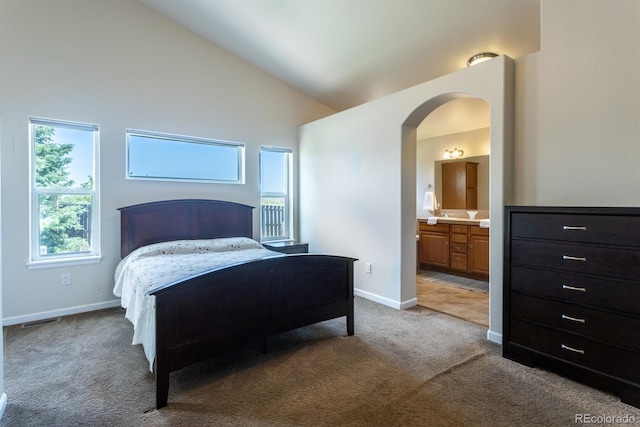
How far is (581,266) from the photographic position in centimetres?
209

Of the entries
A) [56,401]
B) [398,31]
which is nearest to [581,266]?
[398,31]

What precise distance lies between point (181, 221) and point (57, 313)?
1.57 m

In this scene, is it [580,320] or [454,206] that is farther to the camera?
[454,206]

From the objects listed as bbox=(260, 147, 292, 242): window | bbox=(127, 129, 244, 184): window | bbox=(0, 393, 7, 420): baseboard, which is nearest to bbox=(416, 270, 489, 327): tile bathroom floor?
bbox=(260, 147, 292, 242): window

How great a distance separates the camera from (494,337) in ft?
8.97

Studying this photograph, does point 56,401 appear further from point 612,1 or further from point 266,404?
point 612,1

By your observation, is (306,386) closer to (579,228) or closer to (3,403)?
(3,403)

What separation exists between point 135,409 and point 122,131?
307 centimetres

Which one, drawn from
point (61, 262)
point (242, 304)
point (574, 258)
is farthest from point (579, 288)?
point (61, 262)

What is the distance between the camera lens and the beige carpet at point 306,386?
181 centimetres

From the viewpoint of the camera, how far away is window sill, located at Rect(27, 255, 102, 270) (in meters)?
3.29

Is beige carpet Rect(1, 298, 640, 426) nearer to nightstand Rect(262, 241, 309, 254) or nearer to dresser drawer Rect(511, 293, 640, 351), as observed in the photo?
dresser drawer Rect(511, 293, 640, 351)

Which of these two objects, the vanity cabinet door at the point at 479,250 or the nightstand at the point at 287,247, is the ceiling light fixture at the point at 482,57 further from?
the nightstand at the point at 287,247

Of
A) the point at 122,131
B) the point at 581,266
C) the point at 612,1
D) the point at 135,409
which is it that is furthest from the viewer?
the point at 122,131
